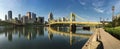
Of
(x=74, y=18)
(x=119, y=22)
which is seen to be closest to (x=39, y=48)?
(x=119, y=22)

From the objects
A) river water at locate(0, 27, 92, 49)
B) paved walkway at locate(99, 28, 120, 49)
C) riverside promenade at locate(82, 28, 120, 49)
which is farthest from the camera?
river water at locate(0, 27, 92, 49)

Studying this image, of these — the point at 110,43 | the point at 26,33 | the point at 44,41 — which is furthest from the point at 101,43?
the point at 26,33

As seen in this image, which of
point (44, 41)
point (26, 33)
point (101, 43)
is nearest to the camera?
point (101, 43)

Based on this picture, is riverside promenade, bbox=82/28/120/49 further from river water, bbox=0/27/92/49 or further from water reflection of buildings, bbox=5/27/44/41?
water reflection of buildings, bbox=5/27/44/41

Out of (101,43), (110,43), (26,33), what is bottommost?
(26,33)

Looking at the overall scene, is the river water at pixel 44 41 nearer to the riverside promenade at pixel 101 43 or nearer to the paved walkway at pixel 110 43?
the paved walkway at pixel 110 43

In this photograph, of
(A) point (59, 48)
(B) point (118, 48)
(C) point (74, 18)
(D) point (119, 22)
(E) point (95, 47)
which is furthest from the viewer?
(C) point (74, 18)

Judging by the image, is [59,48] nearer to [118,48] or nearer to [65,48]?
[65,48]

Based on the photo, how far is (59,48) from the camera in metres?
26.5

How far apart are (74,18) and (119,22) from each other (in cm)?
5598

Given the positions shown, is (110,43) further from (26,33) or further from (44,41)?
(26,33)

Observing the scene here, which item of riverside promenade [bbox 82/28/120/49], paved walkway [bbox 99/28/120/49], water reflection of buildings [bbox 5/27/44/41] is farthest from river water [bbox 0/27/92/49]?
riverside promenade [bbox 82/28/120/49]

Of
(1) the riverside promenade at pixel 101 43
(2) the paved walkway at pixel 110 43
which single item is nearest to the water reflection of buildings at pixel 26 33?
(2) the paved walkway at pixel 110 43

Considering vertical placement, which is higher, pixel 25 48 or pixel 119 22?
pixel 119 22
